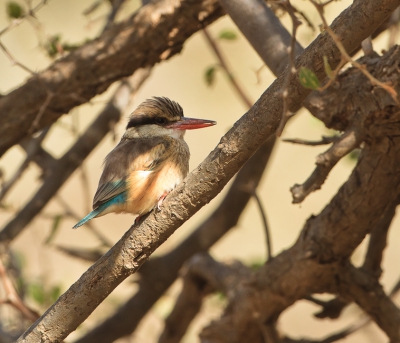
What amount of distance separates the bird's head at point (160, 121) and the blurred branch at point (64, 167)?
616 millimetres

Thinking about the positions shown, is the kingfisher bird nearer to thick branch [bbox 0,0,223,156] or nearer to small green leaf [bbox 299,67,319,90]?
thick branch [bbox 0,0,223,156]

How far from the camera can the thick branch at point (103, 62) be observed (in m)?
3.16

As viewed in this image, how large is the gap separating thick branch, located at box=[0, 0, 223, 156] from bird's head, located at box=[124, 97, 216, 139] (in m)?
0.21

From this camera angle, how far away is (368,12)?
72.0 inches

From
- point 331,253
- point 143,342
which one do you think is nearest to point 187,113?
point 143,342

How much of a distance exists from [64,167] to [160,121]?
87cm

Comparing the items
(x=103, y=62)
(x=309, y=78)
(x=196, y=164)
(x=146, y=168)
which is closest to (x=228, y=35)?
(x=103, y=62)

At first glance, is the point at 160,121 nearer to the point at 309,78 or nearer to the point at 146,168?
the point at 146,168

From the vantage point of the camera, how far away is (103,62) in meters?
3.21

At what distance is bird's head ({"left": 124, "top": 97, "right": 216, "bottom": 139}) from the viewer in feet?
Result: 10.6

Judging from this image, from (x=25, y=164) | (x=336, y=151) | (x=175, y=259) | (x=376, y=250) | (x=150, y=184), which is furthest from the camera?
(x=175, y=259)

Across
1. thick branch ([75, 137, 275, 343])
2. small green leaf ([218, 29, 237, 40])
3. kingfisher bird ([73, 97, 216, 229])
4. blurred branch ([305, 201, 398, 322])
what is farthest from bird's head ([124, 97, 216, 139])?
blurred branch ([305, 201, 398, 322])

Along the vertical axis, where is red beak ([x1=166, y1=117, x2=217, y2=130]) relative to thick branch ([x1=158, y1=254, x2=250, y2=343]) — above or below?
above

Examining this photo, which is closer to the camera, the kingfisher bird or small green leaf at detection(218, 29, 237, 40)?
the kingfisher bird
